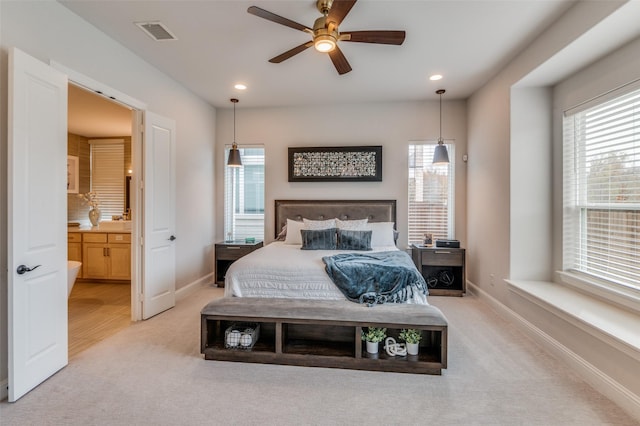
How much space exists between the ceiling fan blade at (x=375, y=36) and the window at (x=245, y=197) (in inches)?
130

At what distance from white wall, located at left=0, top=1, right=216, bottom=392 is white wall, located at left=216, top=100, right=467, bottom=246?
19.4 inches

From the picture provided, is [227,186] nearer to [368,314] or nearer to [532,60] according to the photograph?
[368,314]

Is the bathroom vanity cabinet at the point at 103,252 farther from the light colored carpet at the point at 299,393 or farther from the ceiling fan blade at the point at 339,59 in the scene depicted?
the ceiling fan blade at the point at 339,59

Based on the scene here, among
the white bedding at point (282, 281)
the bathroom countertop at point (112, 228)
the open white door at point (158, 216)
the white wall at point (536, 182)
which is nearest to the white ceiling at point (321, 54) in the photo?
the white wall at point (536, 182)

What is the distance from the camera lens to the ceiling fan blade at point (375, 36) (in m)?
2.41

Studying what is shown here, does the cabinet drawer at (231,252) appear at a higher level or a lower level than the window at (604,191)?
lower

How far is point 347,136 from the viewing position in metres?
5.26

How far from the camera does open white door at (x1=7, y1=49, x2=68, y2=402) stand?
212cm

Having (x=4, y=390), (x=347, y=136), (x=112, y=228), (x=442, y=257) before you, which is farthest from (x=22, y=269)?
(x=442, y=257)

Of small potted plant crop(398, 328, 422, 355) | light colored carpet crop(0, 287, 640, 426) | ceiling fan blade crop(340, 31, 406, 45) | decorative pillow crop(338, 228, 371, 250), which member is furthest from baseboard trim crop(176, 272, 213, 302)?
ceiling fan blade crop(340, 31, 406, 45)

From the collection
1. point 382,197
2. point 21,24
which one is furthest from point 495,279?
point 21,24

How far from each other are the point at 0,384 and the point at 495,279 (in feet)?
16.2

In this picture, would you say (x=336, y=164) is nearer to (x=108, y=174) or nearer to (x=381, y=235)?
(x=381, y=235)

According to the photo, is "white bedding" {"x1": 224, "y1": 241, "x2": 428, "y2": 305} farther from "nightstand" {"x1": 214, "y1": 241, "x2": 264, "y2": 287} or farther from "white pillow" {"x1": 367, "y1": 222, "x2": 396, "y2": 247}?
"nightstand" {"x1": 214, "y1": 241, "x2": 264, "y2": 287}
